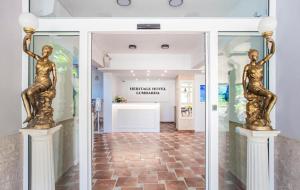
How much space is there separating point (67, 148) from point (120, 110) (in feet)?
16.2

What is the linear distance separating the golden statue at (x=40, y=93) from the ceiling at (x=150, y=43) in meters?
2.68

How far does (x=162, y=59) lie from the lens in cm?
681

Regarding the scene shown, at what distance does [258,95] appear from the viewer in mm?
1853

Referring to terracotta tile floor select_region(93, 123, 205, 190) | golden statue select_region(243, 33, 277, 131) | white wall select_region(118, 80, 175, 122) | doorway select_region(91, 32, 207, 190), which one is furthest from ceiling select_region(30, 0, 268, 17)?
white wall select_region(118, 80, 175, 122)

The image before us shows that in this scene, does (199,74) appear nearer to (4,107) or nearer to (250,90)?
(250,90)

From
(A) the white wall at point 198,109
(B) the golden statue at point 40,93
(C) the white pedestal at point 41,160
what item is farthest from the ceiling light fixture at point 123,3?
(A) the white wall at point 198,109

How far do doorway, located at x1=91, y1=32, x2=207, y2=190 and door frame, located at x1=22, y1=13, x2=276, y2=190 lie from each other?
0.17 metres

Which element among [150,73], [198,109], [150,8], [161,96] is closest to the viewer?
[150,8]

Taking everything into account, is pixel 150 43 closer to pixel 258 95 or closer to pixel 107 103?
pixel 107 103

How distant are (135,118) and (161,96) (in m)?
3.61

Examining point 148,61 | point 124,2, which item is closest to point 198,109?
point 148,61

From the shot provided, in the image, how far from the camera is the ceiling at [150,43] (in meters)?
4.76

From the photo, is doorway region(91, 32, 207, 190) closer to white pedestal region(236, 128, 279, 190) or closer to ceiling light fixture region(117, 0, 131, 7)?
ceiling light fixture region(117, 0, 131, 7)

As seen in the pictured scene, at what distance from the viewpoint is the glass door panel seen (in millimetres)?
2359
